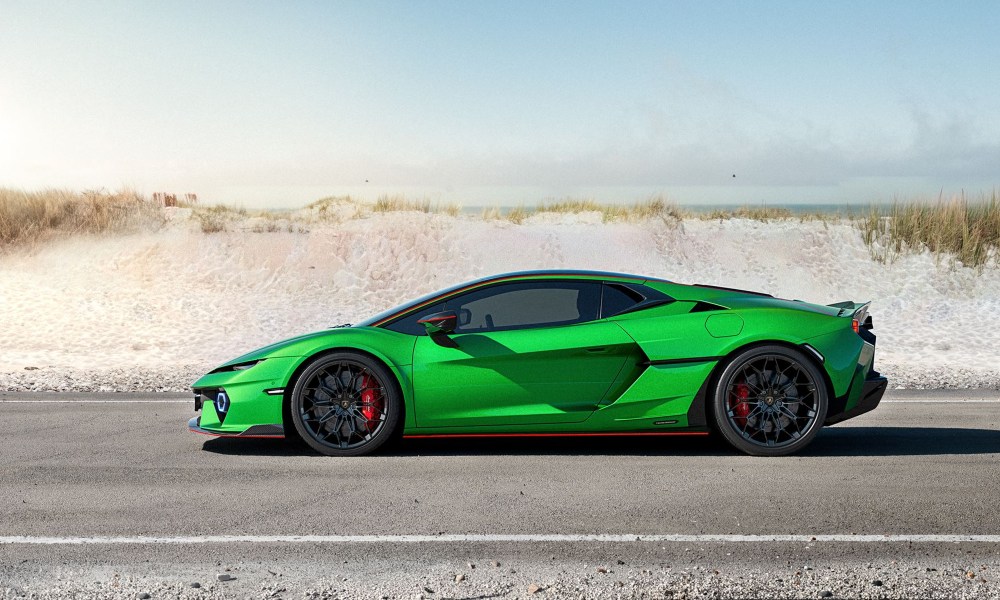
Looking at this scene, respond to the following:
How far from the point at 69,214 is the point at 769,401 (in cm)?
2906

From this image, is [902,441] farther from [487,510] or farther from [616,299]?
[487,510]

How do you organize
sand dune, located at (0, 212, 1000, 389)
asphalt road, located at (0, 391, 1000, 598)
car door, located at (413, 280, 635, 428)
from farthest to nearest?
sand dune, located at (0, 212, 1000, 389) < car door, located at (413, 280, 635, 428) < asphalt road, located at (0, 391, 1000, 598)

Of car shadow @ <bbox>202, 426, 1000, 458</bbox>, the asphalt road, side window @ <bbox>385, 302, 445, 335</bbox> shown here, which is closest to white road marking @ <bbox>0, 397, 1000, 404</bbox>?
the asphalt road

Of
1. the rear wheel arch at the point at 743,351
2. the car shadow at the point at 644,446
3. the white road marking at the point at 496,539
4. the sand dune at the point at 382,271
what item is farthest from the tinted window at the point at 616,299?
the sand dune at the point at 382,271

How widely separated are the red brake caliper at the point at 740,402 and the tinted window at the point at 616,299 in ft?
2.90

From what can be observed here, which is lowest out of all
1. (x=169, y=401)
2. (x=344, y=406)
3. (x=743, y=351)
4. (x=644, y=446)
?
(x=169, y=401)

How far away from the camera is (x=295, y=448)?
25.6 feet

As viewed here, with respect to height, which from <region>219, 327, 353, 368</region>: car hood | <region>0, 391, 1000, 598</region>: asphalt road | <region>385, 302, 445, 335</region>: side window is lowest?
<region>0, 391, 1000, 598</region>: asphalt road

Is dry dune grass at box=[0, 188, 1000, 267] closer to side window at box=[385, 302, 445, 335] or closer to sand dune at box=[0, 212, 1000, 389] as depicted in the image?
sand dune at box=[0, 212, 1000, 389]

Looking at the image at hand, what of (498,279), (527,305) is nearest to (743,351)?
(527,305)

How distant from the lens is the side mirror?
7.26 m

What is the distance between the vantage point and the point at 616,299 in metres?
7.45

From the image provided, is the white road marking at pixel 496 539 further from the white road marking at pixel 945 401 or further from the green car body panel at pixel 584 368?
the white road marking at pixel 945 401

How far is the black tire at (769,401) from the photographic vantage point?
23.8ft
